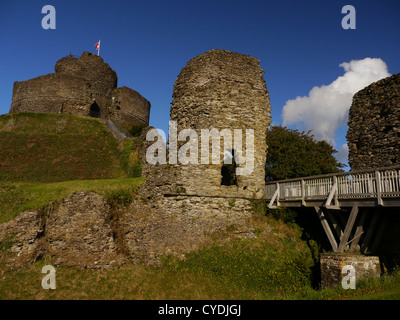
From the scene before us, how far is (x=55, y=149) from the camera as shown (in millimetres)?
24141

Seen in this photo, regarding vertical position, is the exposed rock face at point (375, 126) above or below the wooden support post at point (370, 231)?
above

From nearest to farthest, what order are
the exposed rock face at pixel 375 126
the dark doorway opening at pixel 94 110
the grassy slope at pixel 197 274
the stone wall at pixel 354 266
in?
the grassy slope at pixel 197 274, the stone wall at pixel 354 266, the exposed rock face at pixel 375 126, the dark doorway opening at pixel 94 110

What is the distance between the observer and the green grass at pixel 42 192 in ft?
34.6

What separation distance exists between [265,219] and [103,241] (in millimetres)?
7152

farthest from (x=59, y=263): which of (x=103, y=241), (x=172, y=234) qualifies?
(x=172, y=234)

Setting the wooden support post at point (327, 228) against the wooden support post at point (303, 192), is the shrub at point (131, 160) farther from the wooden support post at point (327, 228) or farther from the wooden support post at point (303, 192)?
the wooden support post at point (327, 228)

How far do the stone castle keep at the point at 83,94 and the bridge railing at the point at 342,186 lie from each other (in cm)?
3261

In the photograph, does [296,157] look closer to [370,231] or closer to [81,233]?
[370,231]

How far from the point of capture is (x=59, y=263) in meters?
10.0

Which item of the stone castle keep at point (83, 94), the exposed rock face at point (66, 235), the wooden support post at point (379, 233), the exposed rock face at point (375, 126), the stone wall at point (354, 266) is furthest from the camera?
the stone castle keep at point (83, 94)

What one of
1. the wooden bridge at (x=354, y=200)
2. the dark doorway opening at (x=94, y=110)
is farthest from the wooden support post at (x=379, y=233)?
the dark doorway opening at (x=94, y=110)

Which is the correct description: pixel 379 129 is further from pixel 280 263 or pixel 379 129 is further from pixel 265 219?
pixel 280 263

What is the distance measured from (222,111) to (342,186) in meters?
6.27

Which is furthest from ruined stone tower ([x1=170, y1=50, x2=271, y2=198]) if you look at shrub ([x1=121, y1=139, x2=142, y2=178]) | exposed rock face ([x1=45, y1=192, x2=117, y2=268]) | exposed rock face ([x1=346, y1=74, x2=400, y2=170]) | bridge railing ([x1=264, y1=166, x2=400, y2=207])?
shrub ([x1=121, y1=139, x2=142, y2=178])
